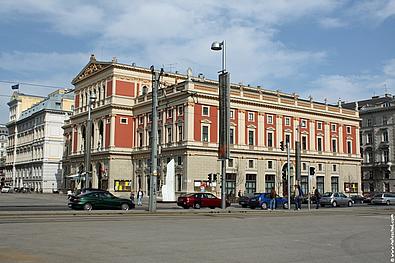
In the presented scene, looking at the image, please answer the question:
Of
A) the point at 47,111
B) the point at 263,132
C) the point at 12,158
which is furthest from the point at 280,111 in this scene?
the point at 12,158

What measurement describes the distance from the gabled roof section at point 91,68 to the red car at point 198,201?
42569 mm

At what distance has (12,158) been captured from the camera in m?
142

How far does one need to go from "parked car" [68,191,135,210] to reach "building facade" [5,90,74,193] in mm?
78380

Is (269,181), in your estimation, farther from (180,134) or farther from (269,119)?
(180,134)

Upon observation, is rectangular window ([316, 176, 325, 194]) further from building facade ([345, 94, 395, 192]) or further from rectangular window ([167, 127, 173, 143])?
rectangular window ([167, 127, 173, 143])

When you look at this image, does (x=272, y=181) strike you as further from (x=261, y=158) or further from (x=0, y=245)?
(x=0, y=245)

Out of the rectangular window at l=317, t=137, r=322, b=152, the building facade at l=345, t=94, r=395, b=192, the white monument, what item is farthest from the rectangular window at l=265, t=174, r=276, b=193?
the building facade at l=345, t=94, r=395, b=192

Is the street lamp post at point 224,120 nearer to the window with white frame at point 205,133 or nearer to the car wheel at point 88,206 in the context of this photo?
the car wheel at point 88,206

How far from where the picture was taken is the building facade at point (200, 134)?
6988 cm

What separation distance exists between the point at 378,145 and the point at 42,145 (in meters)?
76.6

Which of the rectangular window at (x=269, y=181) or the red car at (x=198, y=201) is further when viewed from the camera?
the rectangular window at (x=269, y=181)

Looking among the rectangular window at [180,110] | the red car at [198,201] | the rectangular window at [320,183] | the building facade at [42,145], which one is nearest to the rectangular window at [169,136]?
the rectangular window at [180,110]

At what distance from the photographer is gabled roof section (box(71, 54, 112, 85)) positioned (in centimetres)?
8396

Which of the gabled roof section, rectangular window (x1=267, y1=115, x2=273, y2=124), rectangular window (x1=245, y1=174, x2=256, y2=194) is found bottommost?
rectangular window (x1=245, y1=174, x2=256, y2=194)
